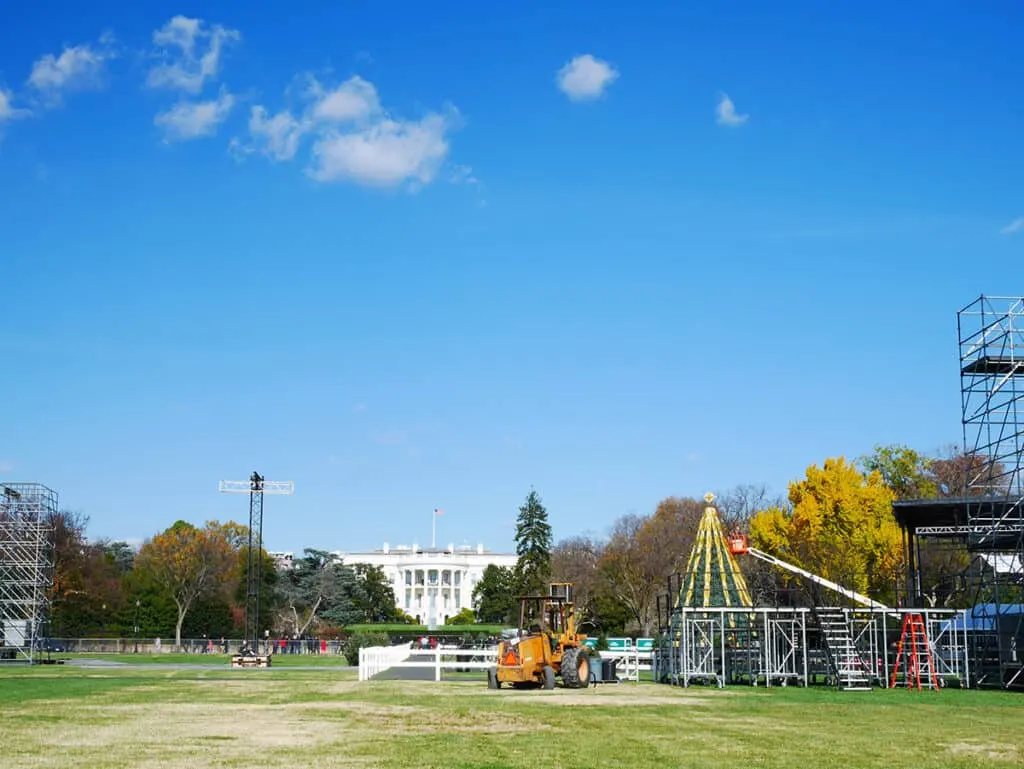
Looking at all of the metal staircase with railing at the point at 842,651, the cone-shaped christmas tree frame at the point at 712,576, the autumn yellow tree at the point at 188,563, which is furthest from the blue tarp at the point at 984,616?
the autumn yellow tree at the point at 188,563

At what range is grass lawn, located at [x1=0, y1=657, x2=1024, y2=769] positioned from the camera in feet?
50.3

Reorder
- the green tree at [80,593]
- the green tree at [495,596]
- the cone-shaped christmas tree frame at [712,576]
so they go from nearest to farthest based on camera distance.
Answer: the cone-shaped christmas tree frame at [712,576] < the green tree at [80,593] < the green tree at [495,596]

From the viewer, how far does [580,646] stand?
33.6 meters

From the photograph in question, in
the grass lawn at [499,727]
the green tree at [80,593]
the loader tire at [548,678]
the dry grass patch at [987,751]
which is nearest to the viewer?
the grass lawn at [499,727]

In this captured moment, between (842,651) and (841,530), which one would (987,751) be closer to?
(842,651)

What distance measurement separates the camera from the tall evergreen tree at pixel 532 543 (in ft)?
346

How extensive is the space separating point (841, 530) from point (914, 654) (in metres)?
27.4

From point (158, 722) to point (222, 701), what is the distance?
6170mm

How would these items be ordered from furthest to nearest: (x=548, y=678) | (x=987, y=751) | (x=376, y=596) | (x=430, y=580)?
1. (x=430, y=580)
2. (x=376, y=596)
3. (x=548, y=678)
4. (x=987, y=751)

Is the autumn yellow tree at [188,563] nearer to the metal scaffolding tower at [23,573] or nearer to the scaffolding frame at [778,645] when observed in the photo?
the metal scaffolding tower at [23,573]

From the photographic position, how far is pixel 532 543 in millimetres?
106812

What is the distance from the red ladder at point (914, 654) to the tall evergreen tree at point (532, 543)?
69.4 metres

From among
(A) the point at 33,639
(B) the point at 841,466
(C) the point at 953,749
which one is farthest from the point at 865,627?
(A) the point at 33,639

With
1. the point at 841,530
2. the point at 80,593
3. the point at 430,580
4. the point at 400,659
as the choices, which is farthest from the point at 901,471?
the point at 430,580
